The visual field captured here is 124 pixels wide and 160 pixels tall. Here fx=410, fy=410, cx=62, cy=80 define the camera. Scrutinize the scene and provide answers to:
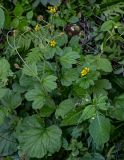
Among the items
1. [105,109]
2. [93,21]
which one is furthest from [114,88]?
[93,21]

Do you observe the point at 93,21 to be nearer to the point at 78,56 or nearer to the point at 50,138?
the point at 78,56

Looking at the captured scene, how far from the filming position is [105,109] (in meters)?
2.04

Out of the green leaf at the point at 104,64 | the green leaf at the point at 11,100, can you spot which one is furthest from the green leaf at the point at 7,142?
the green leaf at the point at 104,64

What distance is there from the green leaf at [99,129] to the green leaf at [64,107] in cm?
26

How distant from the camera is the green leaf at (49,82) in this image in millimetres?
2234

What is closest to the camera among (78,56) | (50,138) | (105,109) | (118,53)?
(105,109)

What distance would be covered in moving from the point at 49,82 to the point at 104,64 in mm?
361

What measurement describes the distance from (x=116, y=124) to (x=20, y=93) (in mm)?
608

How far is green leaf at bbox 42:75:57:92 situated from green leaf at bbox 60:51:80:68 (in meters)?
0.15

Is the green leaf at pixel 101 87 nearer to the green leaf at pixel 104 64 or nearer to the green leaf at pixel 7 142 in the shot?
the green leaf at pixel 104 64

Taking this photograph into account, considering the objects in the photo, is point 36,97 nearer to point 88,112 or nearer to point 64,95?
point 64,95

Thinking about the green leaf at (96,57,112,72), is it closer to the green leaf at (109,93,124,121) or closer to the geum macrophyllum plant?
the geum macrophyllum plant

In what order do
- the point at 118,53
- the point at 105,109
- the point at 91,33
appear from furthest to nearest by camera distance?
the point at 91,33, the point at 118,53, the point at 105,109

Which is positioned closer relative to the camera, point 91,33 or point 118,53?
point 118,53
